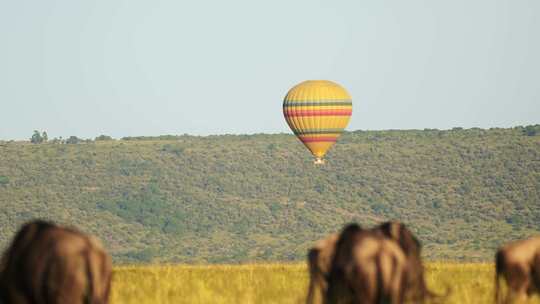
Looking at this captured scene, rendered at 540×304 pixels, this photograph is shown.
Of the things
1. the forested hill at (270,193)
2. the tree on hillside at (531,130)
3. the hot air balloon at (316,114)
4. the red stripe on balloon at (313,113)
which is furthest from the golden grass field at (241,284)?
the tree on hillside at (531,130)

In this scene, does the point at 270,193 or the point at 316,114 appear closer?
the point at 316,114

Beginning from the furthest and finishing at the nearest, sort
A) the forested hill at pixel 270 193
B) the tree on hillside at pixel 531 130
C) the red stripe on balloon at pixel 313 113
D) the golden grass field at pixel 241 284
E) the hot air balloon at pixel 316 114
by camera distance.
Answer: the tree on hillside at pixel 531 130
the forested hill at pixel 270 193
the red stripe on balloon at pixel 313 113
the hot air balloon at pixel 316 114
the golden grass field at pixel 241 284

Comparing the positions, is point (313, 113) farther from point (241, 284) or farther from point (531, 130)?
point (531, 130)

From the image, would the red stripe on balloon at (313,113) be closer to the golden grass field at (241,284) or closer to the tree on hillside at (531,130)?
the golden grass field at (241,284)

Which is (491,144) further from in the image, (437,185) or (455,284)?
(455,284)

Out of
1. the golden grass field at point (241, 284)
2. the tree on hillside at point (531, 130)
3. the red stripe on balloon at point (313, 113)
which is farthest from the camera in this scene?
the tree on hillside at point (531, 130)

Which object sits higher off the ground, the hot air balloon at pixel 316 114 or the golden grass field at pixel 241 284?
the hot air balloon at pixel 316 114

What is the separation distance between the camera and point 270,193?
576 feet

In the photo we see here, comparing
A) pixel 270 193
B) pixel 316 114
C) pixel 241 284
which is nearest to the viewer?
pixel 241 284

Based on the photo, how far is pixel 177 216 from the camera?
167m

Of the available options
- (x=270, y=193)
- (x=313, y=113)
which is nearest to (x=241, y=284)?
(x=313, y=113)

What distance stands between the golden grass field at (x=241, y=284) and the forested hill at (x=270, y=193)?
97.1 m

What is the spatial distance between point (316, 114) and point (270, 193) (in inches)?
3528

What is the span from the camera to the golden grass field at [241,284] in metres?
24.9
